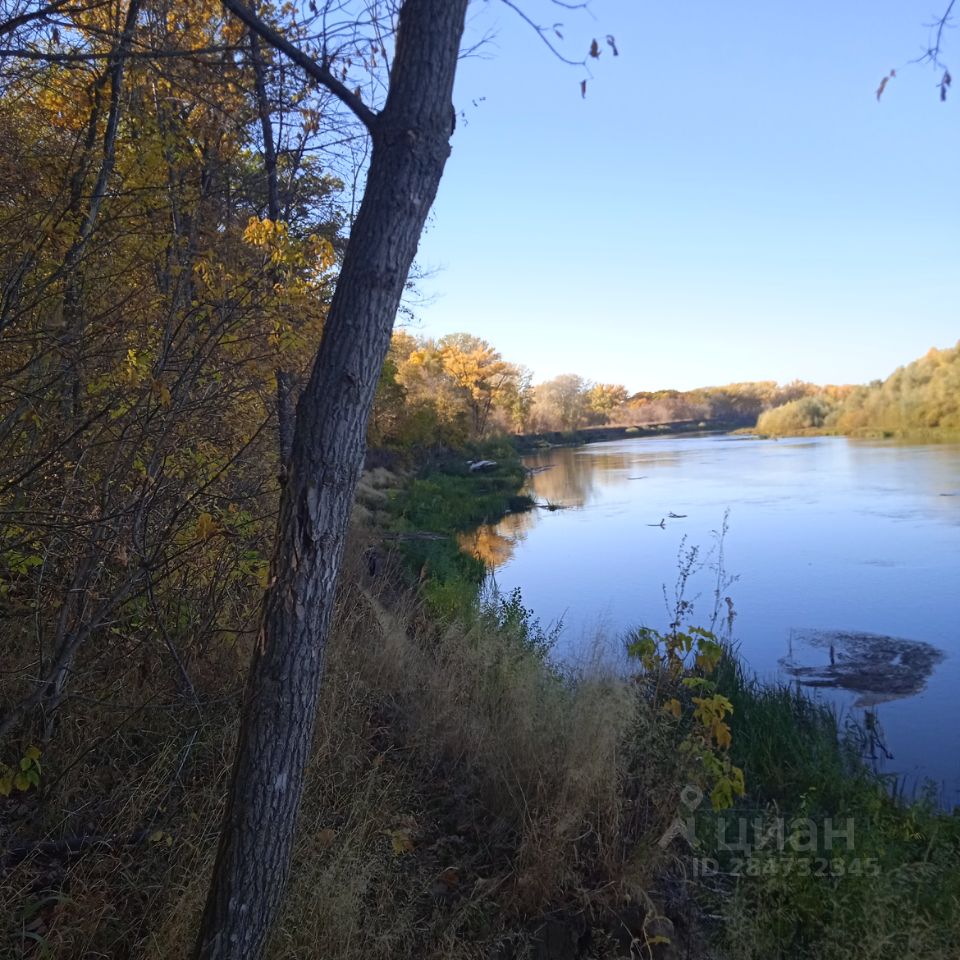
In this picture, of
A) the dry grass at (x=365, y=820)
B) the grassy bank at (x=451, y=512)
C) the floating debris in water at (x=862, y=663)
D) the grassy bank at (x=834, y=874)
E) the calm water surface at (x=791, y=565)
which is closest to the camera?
the dry grass at (x=365, y=820)

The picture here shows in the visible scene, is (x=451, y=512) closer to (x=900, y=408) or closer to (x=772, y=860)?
(x=772, y=860)

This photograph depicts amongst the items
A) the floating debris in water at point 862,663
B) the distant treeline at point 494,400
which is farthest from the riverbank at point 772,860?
the distant treeline at point 494,400

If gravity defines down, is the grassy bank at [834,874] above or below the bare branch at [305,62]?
below

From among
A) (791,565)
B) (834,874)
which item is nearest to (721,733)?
(834,874)

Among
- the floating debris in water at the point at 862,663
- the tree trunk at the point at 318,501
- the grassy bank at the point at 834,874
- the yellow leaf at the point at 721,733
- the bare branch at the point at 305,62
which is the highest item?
the bare branch at the point at 305,62

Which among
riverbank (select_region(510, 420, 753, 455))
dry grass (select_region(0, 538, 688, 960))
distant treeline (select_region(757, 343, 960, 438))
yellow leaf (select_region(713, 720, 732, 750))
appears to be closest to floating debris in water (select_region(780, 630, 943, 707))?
dry grass (select_region(0, 538, 688, 960))

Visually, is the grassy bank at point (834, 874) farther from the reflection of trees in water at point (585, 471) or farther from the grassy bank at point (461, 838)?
the reflection of trees in water at point (585, 471)

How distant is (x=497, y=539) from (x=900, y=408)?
40048 millimetres

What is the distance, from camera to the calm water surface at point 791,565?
26.5ft

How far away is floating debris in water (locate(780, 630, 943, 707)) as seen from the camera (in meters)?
8.21

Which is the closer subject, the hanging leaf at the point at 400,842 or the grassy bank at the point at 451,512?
the hanging leaf at the point at 400,842

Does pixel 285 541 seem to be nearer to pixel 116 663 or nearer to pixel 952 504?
pixel 116 663

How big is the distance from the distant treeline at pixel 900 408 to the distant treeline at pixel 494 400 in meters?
20.6

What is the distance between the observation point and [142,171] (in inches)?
151
